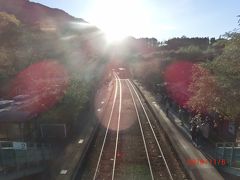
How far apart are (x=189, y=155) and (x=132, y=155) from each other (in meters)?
3.21

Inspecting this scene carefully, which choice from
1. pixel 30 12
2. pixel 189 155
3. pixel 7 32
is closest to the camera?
pixel 189 155

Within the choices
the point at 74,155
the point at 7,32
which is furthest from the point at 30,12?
the point at 74,155

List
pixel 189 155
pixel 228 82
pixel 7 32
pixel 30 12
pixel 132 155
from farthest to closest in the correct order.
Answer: pixel 30 12, pixel 7 32, pixel 132 155, pixel 189 155, pixel 228 82

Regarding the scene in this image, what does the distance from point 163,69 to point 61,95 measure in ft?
103

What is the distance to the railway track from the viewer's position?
15523 mm

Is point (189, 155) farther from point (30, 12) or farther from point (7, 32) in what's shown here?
point (30, 12)

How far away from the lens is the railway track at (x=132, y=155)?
15523mm

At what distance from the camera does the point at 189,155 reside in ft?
58.2

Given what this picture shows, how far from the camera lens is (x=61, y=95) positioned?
2159cm

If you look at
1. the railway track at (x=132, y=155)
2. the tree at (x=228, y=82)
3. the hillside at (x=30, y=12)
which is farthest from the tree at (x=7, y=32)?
the hillside at (x=30, y=12)

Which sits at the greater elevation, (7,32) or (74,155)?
(7,32)

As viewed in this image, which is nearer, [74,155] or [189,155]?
[189,155]

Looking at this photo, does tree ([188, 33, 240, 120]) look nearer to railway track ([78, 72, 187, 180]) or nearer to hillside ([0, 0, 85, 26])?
railway track ([78, 72, 187, 180])

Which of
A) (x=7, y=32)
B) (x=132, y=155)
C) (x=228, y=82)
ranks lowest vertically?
(x=132, y=155)
